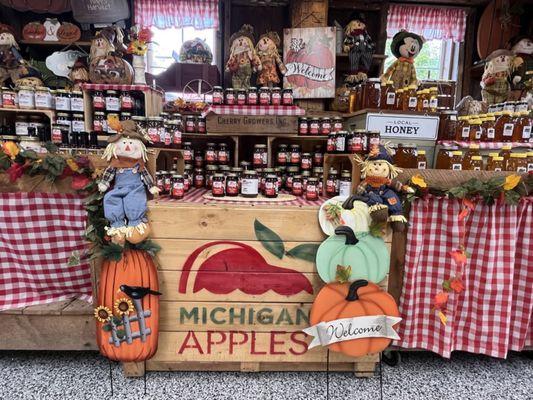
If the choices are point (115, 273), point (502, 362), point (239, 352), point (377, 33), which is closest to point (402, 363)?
point (502, 362)

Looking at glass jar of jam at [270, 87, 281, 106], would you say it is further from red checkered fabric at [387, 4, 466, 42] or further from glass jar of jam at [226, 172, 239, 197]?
red checkered fabric at [387, 4, 466, 42]

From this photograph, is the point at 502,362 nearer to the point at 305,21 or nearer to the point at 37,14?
the point at 305,21

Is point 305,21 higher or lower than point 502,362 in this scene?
higher

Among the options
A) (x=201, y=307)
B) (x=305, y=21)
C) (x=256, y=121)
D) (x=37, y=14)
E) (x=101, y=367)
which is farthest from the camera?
(x=37, y=14)

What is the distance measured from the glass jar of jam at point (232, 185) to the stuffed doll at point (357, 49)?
1.81m

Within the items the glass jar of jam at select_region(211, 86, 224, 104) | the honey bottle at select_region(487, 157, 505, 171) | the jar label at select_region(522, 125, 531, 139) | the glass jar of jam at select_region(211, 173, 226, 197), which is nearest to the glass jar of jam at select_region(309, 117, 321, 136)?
the glass jar of jam at select_region(211, 86, 224, 104)

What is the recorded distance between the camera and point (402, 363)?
1930 millimetres

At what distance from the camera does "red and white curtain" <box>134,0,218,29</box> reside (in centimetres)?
428

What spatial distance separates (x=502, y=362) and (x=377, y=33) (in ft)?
10.6

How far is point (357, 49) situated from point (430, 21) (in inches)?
76.2

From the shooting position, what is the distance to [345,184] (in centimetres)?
195

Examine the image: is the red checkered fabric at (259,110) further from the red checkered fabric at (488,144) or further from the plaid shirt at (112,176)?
the red checkered fabric at (488,144)

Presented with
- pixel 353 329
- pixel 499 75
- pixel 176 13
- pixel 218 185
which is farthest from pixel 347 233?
pixel 176 13

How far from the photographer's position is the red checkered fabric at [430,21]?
4406 mm
